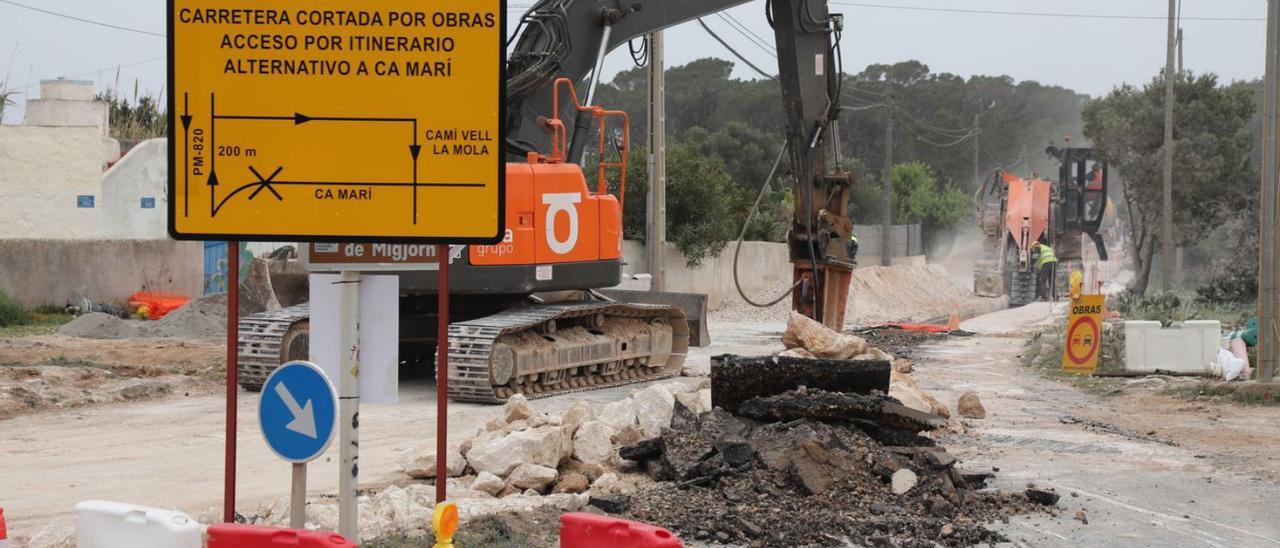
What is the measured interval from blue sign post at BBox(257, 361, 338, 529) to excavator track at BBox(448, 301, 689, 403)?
27.5 ft

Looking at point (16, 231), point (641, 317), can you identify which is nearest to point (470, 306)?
point (641, 317)

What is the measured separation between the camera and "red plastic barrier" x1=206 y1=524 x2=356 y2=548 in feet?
15.7

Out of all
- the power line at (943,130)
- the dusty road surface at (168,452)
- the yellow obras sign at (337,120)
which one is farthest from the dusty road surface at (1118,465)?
the power line at (943,130)

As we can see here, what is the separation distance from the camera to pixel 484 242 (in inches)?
229

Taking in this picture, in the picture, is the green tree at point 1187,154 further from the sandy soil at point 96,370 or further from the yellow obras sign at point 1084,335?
the sandy soil at point 96,370

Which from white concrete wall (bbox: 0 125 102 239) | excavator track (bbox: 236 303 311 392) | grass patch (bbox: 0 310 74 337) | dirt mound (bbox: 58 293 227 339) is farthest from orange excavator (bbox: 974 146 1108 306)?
excavator track (bbox: 236 303 311 392)

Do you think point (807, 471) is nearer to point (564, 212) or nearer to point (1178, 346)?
point (564, 212)

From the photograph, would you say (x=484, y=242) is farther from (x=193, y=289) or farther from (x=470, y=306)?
(x=193, y=289)

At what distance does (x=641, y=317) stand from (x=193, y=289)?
42.8 ft

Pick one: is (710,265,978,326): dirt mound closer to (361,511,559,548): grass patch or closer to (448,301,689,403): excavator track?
(448,301,689,403): excavator track

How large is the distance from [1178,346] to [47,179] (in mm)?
22153

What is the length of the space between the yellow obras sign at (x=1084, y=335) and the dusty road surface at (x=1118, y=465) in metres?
1.02

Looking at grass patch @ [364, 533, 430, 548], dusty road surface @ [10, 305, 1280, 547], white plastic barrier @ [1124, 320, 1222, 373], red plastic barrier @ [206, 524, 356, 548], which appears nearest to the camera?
red plastic barrier @ [206, 524, 356, 548]

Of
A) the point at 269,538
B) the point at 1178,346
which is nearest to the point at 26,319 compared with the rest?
the point at 1178,346
